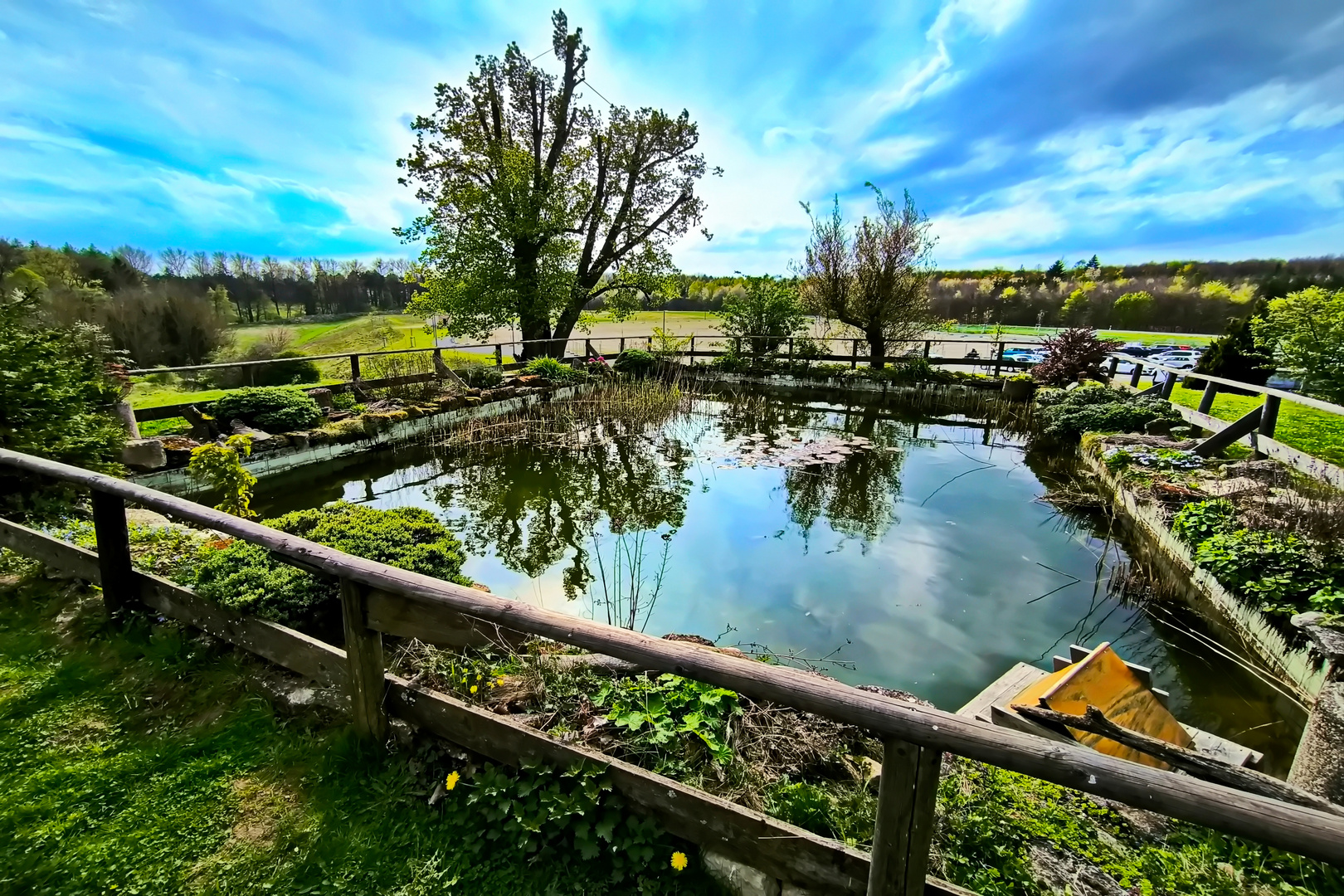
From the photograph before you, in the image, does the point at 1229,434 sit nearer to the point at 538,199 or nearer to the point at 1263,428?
the point at 1263,428

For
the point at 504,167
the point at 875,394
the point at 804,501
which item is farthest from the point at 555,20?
the point at 804,501

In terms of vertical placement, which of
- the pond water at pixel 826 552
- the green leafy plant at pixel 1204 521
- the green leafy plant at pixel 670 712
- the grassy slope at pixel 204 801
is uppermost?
the green leafy plant at pixel 1204 521

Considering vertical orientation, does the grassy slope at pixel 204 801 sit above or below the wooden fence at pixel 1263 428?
below

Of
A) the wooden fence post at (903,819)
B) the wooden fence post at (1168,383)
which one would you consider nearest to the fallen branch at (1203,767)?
the wooden fence post at (903,819)

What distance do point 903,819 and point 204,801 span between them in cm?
220

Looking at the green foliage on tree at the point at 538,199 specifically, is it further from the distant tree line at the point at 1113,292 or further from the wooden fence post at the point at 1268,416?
the wooden fence post at the point at 1268,416

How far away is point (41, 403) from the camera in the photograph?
4.30 meters

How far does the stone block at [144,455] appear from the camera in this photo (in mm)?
6055

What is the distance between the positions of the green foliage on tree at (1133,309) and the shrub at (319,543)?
112 feet

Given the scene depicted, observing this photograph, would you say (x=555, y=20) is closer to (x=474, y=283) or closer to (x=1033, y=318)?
(x=474, y=283)

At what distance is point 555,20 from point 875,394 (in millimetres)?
12881

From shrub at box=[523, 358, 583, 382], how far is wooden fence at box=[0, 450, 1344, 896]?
35.5 ft

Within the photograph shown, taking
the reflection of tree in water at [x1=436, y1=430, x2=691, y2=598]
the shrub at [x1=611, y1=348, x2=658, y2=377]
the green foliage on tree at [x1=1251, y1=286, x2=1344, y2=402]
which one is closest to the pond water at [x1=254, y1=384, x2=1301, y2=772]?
the reflection of tree in water at [x1=436, y1=430, x2=691, y2=598]

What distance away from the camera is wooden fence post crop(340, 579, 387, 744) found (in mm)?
1875
